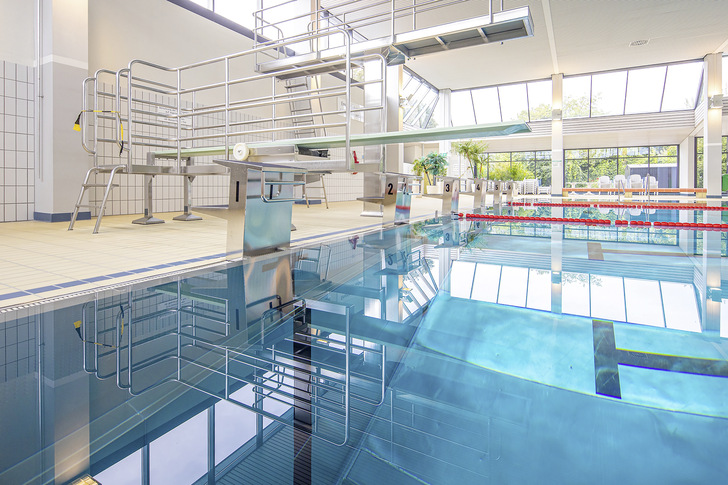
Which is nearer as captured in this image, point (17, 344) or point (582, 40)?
point (17, 344)

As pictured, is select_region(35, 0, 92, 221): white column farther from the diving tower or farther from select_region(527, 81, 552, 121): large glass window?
select_region(527, 81, 552, 121): large glass window

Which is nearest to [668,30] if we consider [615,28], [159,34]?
[615,28]

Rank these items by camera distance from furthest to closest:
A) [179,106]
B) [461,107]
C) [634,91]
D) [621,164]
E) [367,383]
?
[461,107] → [621,164] → [634,91] → [179,106] → [367,383]

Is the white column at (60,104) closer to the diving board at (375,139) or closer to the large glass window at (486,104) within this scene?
the diving board at (375,139)

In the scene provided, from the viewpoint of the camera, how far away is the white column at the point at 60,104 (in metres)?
4.81

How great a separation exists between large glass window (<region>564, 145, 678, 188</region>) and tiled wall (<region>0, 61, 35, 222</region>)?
54.5ft

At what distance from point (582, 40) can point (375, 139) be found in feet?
34.8

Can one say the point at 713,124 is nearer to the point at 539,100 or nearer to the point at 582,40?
the point at 582,40

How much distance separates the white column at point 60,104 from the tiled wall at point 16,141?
0.43 feet

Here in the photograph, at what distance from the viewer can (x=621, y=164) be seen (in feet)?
57.4

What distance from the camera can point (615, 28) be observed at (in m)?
10.2

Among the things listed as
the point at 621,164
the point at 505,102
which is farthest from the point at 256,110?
the point at 621,164

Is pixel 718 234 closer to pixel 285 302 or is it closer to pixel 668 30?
pixel 285 302

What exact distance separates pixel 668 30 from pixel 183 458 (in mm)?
13673
